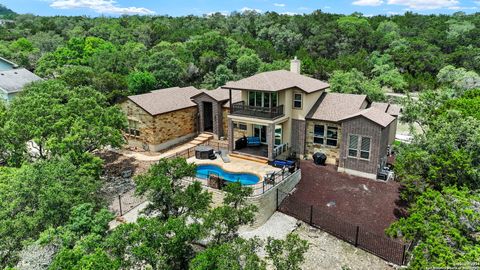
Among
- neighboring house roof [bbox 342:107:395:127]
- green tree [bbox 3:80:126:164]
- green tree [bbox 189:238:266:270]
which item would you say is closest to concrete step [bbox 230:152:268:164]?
neighboring house roof [bbox 342:107:395:127]

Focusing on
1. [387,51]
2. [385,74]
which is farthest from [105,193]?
[387,51]

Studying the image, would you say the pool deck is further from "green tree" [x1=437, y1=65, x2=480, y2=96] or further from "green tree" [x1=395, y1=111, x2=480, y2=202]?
"green tree" [x1=437, y1=65, x2=480, y2=96]

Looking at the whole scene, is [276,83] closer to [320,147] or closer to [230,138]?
[230,138]

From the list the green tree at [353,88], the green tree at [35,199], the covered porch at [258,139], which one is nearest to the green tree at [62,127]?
the green tree at [35,199]

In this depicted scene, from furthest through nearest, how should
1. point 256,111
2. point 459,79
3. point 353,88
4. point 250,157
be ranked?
point 459,79, point 353,88, point 250,157, point 256,111

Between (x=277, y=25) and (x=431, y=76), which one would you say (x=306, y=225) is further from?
(x=277, y=25)

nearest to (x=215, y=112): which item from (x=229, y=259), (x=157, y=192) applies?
(x=157, y=192)
